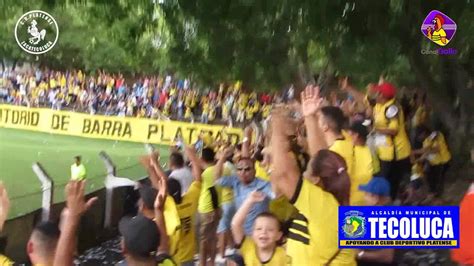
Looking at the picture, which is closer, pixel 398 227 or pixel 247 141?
pixel 398 227

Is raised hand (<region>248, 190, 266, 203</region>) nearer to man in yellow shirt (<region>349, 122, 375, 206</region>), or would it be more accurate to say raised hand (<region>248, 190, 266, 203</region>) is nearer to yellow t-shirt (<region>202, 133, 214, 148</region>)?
yellow t-shirt (<region>202, 133, 214, 148</region>)

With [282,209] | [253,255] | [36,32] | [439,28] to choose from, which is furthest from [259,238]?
[36,32]

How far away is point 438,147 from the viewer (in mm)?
3668

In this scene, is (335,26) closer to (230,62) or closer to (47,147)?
(230,62)

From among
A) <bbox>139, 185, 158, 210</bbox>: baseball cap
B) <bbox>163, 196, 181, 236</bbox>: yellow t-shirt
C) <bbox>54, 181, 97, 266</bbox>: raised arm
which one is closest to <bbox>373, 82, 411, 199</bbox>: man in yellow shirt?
<bbox>163, 196, 181, 236</bbox>: yellow t-shirt

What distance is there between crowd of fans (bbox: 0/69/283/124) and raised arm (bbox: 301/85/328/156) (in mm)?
188

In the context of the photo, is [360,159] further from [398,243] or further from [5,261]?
[5,261]

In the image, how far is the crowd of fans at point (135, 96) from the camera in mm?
3680

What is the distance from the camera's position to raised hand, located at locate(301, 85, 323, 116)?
3658mm

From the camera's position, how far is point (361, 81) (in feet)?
12.0

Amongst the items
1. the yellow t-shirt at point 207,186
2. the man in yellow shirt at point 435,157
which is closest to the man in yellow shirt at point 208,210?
the yellow t-shirt at point 207,186

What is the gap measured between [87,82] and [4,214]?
857mm

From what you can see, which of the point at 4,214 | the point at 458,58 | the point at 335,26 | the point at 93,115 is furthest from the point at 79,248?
the point at 458,58

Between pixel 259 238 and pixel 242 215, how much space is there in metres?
0.16
